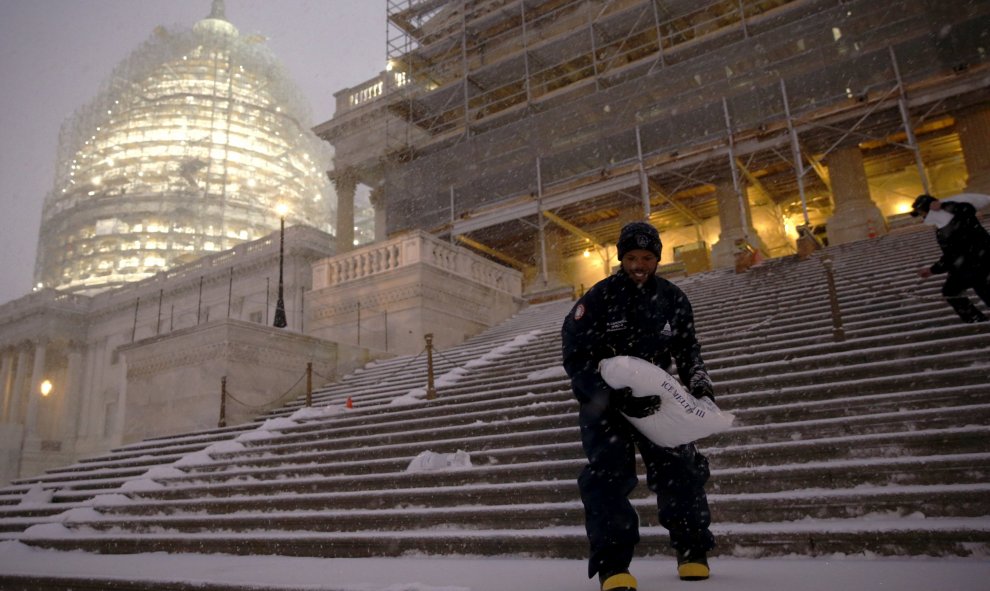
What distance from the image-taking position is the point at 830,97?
22.3 meters

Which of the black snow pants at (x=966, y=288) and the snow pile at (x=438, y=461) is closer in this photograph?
the black snow pants at (x=966, y=288)

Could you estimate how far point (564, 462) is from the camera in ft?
19.7

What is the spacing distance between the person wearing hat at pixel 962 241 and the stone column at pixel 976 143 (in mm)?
15855

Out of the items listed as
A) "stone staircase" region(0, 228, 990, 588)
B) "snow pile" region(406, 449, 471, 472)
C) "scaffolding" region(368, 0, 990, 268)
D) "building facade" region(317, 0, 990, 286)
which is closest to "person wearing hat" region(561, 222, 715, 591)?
"stone staircase" region(0, 228, 990, 588)

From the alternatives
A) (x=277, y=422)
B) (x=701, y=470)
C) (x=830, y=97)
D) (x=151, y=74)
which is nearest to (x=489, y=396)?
(x=277, y=422)

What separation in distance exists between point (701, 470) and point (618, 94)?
25.2 meters

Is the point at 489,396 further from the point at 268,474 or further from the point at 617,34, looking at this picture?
the point at 617,34

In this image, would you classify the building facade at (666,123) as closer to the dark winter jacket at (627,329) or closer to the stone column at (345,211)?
the stone column at (345,211)

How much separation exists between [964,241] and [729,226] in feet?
59.5

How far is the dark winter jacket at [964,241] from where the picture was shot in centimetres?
643

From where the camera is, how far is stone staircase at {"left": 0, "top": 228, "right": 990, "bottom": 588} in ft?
14.4

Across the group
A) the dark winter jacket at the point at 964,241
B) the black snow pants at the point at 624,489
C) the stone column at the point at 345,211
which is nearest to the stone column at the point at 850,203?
the dark winter jacket at the point at 964,241

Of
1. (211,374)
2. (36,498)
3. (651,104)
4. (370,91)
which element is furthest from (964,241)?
(370,91)

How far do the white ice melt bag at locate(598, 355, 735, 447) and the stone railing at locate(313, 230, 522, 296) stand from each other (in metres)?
14.6
